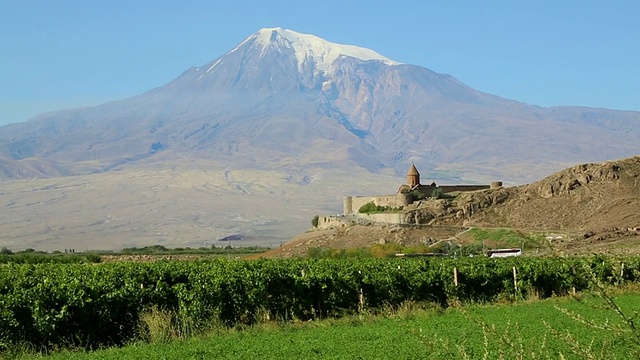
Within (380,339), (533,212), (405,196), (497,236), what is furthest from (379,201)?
(380,339)

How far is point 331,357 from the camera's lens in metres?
14.2

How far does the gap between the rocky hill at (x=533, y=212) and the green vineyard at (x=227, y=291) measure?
25538mm

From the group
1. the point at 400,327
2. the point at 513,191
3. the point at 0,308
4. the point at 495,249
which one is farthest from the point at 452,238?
the point at 0,308

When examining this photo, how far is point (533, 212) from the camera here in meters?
58.2

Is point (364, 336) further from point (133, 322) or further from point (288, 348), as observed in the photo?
point (133, 322)

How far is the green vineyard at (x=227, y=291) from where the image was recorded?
1717cm

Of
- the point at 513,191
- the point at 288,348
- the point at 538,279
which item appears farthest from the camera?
the point at 513,191

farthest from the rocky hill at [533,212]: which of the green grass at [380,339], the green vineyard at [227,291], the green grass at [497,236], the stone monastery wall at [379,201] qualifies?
the green grass at [380,339]

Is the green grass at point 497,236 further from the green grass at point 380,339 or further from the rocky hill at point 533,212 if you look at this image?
the green grass at point 380,339

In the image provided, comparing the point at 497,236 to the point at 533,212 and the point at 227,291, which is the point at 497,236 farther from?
the point at 227,291

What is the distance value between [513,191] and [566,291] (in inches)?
1481

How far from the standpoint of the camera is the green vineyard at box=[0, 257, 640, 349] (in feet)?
56.3

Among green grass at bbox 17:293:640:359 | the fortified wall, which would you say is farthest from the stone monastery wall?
green grass at bbox 17:293:640:359

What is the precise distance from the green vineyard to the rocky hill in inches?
1005
